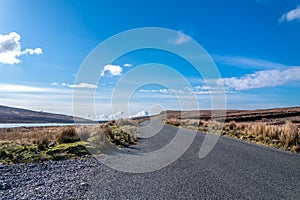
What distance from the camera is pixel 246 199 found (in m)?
5.00

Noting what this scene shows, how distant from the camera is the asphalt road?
5488 millimetres

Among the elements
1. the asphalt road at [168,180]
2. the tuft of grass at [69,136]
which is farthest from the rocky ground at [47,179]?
the tuft of grass at [69,136]

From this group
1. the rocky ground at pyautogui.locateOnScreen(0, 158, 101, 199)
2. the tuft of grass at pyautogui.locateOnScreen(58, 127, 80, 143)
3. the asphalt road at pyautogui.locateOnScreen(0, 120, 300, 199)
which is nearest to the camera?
the asphalt road at pyautogui.locateOnScreen(0, 120, 300, 199)

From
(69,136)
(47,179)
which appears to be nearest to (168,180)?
(47,179)

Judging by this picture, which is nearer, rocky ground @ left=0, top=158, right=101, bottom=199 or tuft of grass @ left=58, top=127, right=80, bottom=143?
rocky ground @ left=0, top=158, right=101, bottom=199

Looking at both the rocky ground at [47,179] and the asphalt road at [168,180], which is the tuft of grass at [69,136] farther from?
the asphalt road at [168,180]

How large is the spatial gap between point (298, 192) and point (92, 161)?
6.68m

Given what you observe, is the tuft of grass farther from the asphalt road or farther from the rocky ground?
the asphalt road

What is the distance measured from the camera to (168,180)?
21.7 ft

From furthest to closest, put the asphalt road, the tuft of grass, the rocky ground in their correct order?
the tuft of grass < the rocky ground < the asphalt road

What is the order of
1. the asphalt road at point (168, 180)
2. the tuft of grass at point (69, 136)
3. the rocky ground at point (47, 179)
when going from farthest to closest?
the tuft of grass at point (69, 136), the rocky ground at point (47, 179), the asphalt road at point (168, 180)

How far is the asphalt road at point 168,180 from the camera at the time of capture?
5.49 metres

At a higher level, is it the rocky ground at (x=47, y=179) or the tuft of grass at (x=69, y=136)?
the tuft of grass at (x=69, y=136)

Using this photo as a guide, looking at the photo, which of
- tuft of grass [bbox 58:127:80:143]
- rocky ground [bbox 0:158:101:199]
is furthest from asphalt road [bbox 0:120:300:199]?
tuft of grass [bbox 58:127:80:143]
